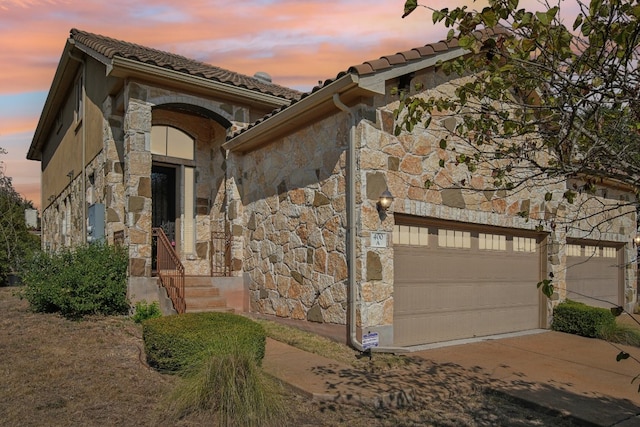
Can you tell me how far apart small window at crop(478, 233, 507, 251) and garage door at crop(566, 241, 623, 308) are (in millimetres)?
2806

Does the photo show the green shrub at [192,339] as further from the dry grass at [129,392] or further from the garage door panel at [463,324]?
the garage door panel at [463,324]

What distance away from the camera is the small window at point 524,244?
33.3 feet

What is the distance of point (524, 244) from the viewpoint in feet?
34.0

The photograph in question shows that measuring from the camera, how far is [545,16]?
9.85ft

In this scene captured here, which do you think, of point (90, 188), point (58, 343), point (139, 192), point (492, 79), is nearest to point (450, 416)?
point (492, 79)

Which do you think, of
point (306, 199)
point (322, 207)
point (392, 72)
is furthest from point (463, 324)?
point (392, 72)

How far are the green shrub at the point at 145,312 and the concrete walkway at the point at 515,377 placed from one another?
91.8 inches

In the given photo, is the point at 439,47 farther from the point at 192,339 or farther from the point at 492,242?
the point at 192,339

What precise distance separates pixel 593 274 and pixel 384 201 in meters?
8.33

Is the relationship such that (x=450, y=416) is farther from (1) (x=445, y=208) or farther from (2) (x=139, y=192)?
(2) (x=139, y=192)

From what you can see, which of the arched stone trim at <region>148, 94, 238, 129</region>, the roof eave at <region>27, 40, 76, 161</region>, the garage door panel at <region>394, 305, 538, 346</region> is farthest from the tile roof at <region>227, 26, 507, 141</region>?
the roof eave at <region>27, 40, 76, 161</region>

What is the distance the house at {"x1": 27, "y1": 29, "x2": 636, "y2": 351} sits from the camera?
7441mm

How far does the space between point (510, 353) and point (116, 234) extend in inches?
305

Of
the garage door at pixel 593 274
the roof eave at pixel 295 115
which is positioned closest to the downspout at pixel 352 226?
the roof eave at pixel 295 115
